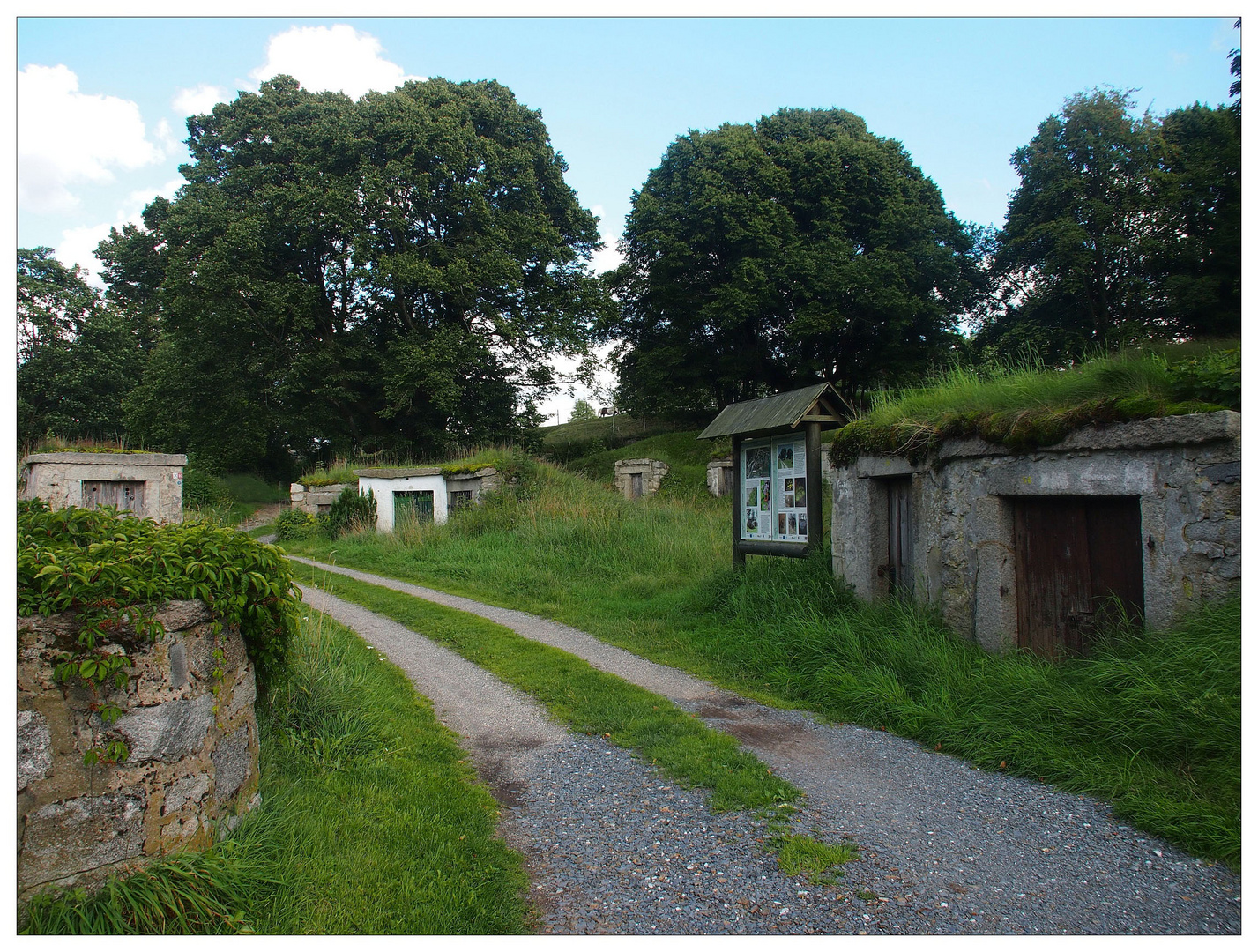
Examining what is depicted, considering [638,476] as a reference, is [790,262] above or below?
above

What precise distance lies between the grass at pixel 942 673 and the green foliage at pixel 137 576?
446 centimetres

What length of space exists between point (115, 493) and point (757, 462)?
14.9 m

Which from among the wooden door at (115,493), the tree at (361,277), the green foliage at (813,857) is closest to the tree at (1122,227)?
the tree at (361,277)

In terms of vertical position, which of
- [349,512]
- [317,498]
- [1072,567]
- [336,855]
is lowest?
[336,855]

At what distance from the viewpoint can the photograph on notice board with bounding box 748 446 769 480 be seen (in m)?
9.85

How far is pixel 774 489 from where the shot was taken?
966 cm

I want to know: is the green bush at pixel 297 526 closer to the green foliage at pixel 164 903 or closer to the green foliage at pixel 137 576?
the green foliage at pixel 137 576

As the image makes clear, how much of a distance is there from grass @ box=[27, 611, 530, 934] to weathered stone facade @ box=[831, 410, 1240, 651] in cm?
470

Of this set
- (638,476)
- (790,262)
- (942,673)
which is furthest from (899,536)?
(790,262)

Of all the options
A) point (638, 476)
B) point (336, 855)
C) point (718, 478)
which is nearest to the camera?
point (336, 855)

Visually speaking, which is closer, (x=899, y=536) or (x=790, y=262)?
(x=899, y=536)

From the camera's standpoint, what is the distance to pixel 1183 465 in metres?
5.06

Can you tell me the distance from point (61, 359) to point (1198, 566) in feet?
127

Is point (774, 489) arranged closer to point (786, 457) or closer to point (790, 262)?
point (786, 457)
